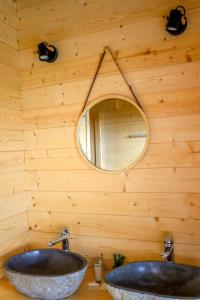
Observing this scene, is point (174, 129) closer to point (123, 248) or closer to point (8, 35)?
point (123, 248)

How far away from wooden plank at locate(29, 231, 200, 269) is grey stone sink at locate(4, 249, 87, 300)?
0.43 ft

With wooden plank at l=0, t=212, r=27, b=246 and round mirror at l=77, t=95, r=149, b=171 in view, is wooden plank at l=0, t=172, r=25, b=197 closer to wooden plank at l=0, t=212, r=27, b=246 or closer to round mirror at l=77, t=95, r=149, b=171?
wooden plank at l=0, t=212, r=27, b=246

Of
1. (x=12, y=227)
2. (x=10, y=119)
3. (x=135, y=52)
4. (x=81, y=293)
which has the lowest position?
(x=81, y=293)

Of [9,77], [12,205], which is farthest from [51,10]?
[12,205]

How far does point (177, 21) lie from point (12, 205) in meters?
1.40

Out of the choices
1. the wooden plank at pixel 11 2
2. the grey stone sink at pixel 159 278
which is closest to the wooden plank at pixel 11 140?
the wooden plank at pixel 11 2

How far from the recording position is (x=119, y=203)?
63.4 inches

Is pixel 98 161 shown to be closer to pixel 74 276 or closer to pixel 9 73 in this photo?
pixel 74 276

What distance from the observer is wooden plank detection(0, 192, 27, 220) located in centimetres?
167

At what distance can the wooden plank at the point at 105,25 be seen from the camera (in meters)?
1.51

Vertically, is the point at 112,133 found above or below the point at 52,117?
below

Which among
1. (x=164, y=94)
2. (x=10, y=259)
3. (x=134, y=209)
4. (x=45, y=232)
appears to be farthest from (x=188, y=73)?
(x=10, y=259)

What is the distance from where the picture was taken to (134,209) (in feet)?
5.17

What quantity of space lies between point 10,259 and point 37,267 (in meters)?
0.17
